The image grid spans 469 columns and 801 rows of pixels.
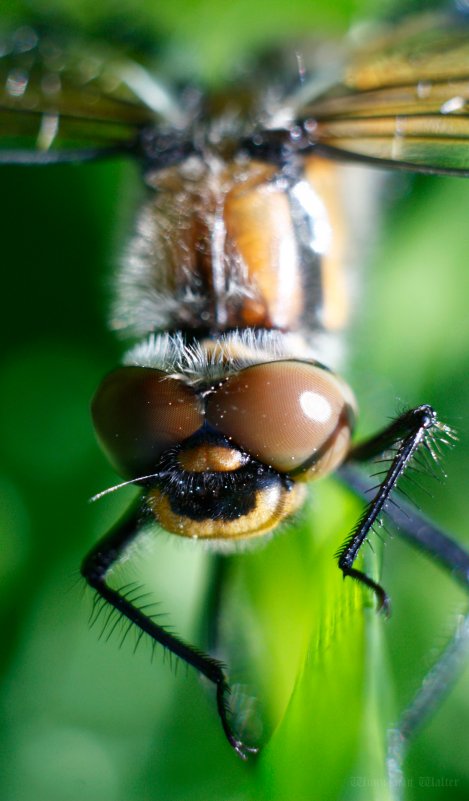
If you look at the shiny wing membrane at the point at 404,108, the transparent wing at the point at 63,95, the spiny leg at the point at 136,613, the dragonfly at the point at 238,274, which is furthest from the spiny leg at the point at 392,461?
the transparent wing at the point at 63,95

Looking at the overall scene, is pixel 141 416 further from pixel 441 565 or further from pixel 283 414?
pixel 441 565

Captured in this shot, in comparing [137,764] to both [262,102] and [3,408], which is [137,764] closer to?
[3,408]

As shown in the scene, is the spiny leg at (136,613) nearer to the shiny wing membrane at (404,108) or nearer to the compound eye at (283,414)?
the compound eye at (283,414)

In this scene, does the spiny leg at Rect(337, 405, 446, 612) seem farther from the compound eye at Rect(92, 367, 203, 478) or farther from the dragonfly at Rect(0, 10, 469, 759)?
the compound eye at Rect(92, 367, 203, 478)

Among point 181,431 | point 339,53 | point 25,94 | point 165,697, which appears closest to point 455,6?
point 339,53

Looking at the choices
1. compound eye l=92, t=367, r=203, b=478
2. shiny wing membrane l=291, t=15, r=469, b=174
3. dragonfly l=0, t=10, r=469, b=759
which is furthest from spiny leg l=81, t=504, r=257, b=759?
shiny wing membrane l=291, t=15, r=469, b=174

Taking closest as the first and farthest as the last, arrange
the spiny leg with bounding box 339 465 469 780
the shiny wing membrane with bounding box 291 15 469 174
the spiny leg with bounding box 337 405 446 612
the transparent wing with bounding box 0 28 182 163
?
the spiny leg with bounding box 337 405 446 612, the spiny leg with bounding box 339 465 469 780, the shiny wing membrane with bounding box 291 15 469 174, the transparent wing with bounding box 0 28 182 163

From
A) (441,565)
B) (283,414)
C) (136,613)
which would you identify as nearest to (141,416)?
(283,414)
